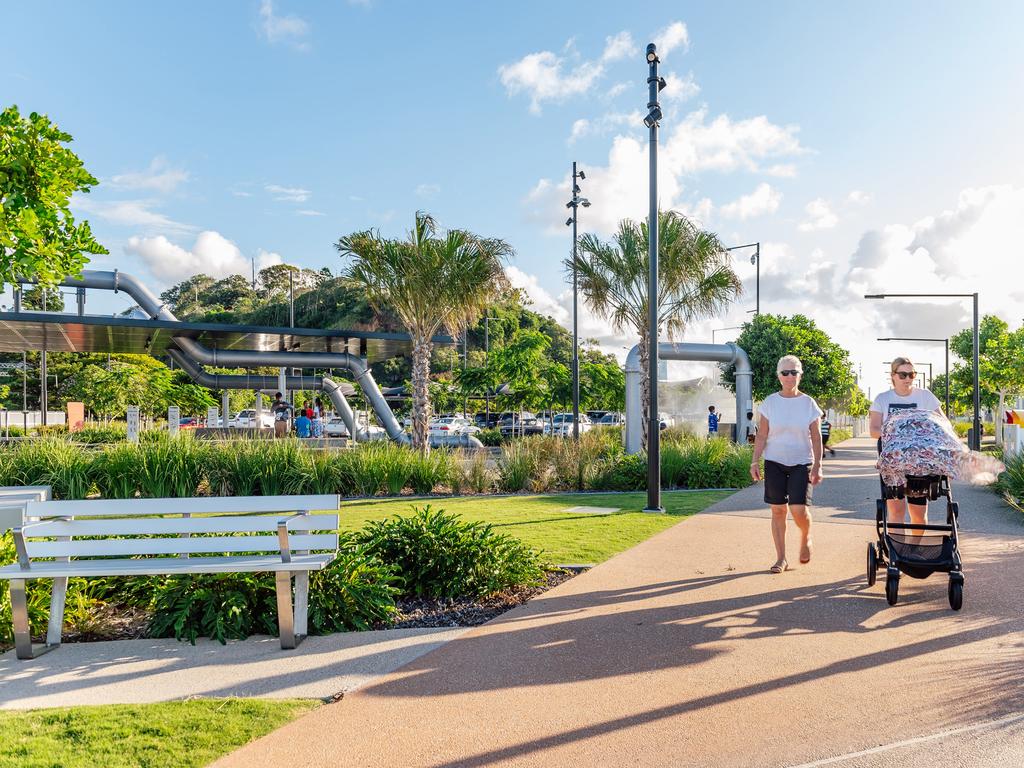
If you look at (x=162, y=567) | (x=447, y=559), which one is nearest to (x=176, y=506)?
(x=162, y=567)

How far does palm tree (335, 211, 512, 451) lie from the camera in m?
16.6

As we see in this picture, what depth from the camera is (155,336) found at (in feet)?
82.5

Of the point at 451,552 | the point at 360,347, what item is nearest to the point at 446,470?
the point at 451,552

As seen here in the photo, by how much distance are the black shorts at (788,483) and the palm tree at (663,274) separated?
38.3 feet

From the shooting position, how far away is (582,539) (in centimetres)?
818

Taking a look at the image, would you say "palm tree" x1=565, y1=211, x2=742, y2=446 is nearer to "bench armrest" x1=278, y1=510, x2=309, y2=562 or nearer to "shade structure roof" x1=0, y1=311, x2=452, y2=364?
"shade structure roof" x1=0, y1=311, x2=452, y2=364

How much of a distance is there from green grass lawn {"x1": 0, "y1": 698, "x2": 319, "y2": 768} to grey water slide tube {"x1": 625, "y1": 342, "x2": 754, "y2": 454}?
687 inches

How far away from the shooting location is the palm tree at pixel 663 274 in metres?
18.2

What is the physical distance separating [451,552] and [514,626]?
1.04 m

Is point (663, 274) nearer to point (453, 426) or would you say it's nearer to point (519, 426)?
point (519, 426)

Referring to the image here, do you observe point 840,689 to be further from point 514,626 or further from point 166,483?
point 166,483

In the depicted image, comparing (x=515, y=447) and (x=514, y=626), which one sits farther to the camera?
(x=515, y=447)

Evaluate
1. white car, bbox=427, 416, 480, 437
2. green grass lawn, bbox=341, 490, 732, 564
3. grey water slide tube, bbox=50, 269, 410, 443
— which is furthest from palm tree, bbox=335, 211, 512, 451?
white car, bbox=427, 416, 480, 437

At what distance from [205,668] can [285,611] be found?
1.67 feet
